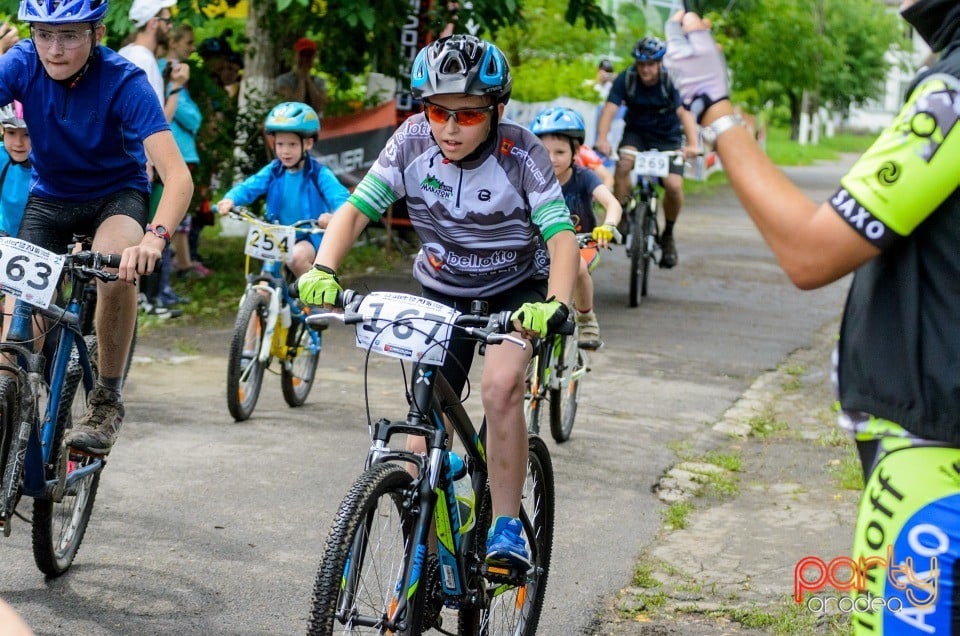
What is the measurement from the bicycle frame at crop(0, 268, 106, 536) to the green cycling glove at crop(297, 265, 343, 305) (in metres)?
1.26


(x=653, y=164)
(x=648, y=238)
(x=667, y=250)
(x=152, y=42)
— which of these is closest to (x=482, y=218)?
(x=152, y=42)

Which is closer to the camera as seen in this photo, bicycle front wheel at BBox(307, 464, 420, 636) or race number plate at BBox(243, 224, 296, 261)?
bicycle front wheel at BBox(307, 464, 420, 636)

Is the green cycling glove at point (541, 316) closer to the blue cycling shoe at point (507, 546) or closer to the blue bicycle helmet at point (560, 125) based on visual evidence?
the blue cycling shoe at point (507, 546)

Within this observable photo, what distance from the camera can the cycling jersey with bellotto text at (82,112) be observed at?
17.1ft

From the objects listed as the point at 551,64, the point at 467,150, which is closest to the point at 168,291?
the point at 467,150

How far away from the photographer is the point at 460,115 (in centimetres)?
438

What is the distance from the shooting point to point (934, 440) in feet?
8.26

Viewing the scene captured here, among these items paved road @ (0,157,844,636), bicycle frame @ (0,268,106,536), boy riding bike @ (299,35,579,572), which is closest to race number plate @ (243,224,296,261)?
paved road @ (0,157,844,636)

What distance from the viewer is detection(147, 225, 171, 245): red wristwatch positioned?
489 cm

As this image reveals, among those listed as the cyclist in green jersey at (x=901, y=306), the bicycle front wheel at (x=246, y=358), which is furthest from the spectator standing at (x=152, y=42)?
the cyclist in green jersey at (x=901, y=306)

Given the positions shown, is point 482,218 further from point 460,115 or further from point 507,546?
point 507,546

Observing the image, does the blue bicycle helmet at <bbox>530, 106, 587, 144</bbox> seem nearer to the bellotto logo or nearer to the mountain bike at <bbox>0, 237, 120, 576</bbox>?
the mountain bike at <bbox>0, 237, 120, 576</bbox>

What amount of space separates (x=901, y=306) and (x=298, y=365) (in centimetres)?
651

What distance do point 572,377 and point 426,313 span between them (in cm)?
424
